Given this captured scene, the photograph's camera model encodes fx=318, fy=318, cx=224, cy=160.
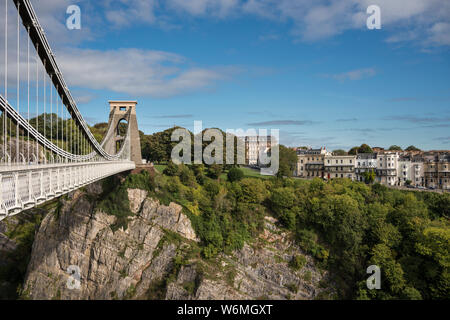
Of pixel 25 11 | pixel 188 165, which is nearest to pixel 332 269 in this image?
pixel 188 165

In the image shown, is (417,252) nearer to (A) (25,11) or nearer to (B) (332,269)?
(B) (332,269)

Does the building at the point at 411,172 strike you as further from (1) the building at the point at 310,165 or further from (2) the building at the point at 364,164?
(1) the building at the point at 310,165

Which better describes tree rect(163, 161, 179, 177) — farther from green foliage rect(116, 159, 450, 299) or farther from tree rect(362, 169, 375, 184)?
tree rect(362, 169, 375, 184)

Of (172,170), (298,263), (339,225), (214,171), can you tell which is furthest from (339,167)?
(172,170)

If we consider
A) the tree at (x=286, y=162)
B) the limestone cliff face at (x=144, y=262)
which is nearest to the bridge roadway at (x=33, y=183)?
the limestone cliff face at (x=144, y=262)

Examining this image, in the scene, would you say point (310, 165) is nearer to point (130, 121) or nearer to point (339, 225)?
point (339, 225)
